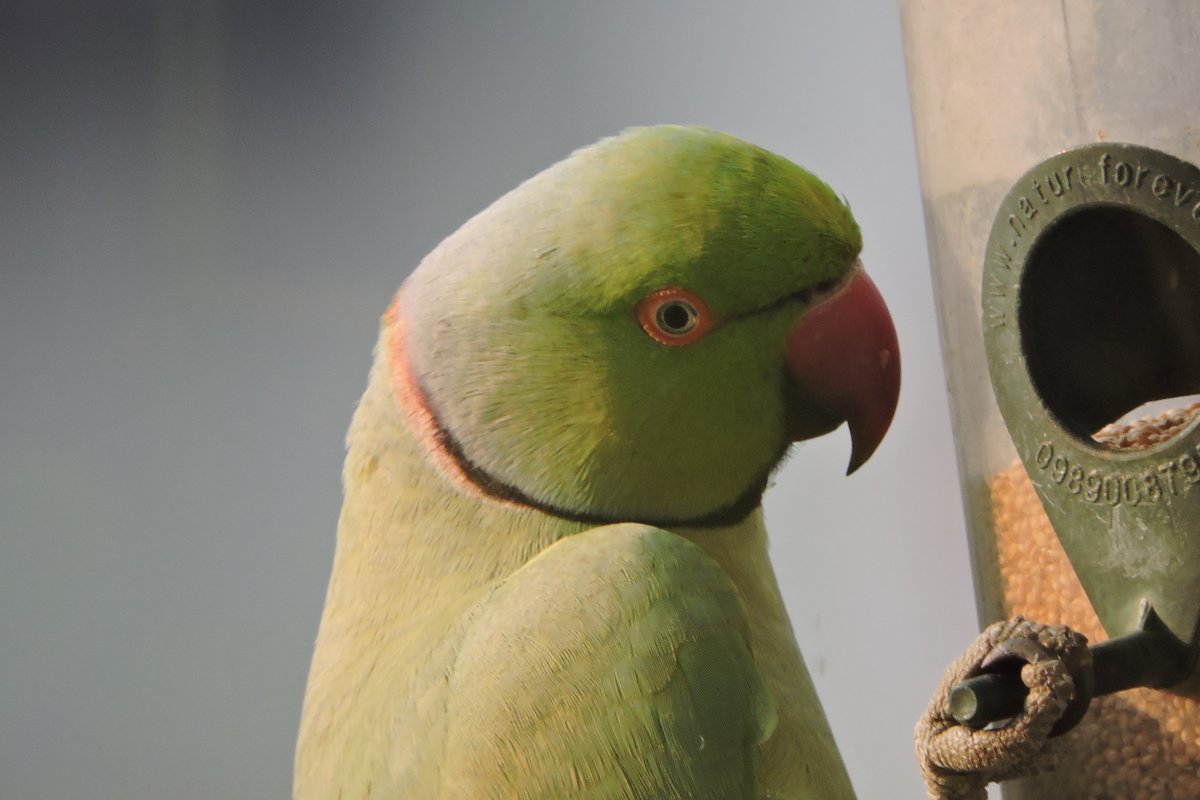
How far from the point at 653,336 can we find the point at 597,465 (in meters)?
0.11

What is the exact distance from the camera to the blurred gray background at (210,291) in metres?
1.86

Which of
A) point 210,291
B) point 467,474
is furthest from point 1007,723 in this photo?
point 210,291

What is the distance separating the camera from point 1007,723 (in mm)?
639

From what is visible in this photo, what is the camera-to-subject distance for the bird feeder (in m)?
0.67

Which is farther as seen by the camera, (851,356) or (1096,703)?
(851,356)

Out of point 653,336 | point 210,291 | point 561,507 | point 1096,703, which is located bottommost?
point 1096,703

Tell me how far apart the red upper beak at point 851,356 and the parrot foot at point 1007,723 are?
0.26 m

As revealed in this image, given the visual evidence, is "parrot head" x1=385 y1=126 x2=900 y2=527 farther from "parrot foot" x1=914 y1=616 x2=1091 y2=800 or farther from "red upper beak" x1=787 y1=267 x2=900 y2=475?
"parrot foot" x1=914 y1=616 x2=1091 y2=800

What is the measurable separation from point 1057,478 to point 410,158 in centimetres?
151

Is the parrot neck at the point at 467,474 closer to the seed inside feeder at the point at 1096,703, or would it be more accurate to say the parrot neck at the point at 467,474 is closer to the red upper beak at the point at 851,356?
the red upper beak at the point at 851,356

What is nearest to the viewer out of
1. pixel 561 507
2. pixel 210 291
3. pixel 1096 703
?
pixel 1096 703

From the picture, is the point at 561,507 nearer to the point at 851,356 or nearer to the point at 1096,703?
the point at 851,356

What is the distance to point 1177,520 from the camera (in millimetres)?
668

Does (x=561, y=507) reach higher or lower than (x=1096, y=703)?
higher
